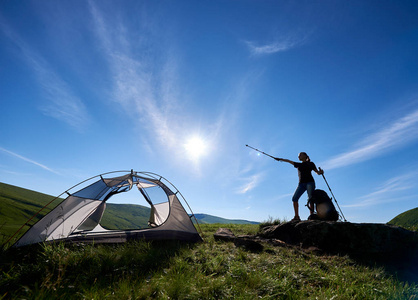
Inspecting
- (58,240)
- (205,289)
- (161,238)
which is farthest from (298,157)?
(58,240)

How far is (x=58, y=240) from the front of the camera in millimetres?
6180

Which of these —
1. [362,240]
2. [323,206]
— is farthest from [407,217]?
[362,240]

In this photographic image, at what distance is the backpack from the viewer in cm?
881

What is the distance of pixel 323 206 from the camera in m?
9.10

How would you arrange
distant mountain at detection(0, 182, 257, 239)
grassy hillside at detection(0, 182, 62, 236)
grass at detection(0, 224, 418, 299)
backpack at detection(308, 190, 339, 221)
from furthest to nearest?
grassy hillside at detection(0, 182, 62, 236) < distant mountain at detection(0, 182, 257, 239) < backpack at detection(308, 190, 339, 221) < grass at detection(0, 224, 418, 299)

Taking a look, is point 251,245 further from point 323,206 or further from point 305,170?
point 305,170

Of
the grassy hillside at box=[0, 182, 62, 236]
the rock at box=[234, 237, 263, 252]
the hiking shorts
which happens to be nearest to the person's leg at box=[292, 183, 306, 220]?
the hiking shorts

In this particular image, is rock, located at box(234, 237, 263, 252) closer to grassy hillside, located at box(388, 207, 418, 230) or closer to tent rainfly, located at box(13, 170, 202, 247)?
tent rainfly, located at box(13, 170, 202, 247)

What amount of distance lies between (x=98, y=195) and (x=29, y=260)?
379 centimetres

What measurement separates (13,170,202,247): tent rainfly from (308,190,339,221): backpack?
18.2ft

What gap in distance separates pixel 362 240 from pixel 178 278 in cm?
657

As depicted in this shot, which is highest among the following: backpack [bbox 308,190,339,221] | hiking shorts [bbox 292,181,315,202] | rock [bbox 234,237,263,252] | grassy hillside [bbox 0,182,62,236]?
grassy hillside [bbox 0,182,62,236]

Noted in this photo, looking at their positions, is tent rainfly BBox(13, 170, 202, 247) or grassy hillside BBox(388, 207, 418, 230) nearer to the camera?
tent rainfly BBox(13, 170, 202, 247)

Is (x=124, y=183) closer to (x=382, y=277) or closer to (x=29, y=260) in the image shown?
(x=29, y=260)
